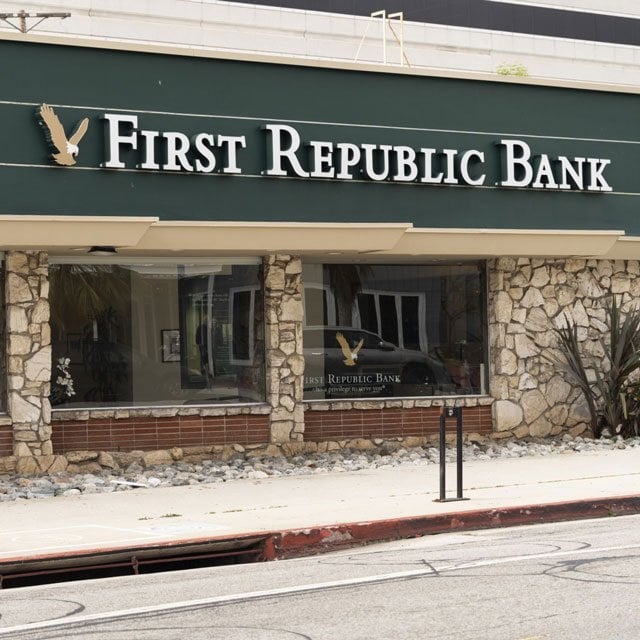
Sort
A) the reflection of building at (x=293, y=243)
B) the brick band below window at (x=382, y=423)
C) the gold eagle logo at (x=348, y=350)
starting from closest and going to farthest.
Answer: the reflection of building at (x=293, y=243) → the brick band below window at (x=382, y=423) → the gold eagle logo at (x=348, y=350)

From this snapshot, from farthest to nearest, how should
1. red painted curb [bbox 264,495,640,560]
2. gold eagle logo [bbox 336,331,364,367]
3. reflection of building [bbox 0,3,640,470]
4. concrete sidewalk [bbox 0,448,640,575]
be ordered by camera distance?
gold eagle logo [bbox 336,331,364,367]
reflection of building [bbox 0,3,640,470]
red painted curb [bbox 264,495,640,560]
concrete sidewalk [bbox 0,448,640,575]

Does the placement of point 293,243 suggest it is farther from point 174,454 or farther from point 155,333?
point 174,454

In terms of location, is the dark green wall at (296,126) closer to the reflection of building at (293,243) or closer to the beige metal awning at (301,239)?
the reflection of building at (293,243)

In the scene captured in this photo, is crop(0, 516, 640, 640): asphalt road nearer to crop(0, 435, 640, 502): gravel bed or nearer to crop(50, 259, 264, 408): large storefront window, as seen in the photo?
crop(0, 435, 640, 502): gravel bed

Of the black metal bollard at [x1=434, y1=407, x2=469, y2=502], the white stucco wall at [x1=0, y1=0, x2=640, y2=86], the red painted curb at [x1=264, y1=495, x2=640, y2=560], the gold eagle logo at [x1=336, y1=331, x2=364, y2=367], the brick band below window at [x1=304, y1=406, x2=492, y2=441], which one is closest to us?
the red painted curb at [x1=264, y1=495, x2=640, y2=560]

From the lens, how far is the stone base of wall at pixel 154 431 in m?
17.3

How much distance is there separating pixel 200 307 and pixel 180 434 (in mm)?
1760

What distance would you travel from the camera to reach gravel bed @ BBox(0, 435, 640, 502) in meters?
15.9

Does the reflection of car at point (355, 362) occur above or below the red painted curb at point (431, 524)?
above

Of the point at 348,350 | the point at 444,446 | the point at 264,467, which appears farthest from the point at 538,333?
the point at 444,446

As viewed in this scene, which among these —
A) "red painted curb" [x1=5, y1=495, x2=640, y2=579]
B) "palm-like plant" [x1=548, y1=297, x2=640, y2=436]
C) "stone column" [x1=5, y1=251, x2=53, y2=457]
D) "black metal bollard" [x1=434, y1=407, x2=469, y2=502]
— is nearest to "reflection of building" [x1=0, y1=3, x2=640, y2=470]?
"stone column" [x1=5, y1=251, x2=53, y2=457]

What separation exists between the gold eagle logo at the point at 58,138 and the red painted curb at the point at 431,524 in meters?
6.32

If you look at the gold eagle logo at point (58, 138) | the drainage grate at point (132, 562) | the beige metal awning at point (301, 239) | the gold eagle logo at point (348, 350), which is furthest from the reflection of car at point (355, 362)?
the drainage grate at point (132, 562)

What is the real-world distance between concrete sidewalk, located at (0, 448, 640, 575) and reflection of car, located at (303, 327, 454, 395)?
7.49ft
